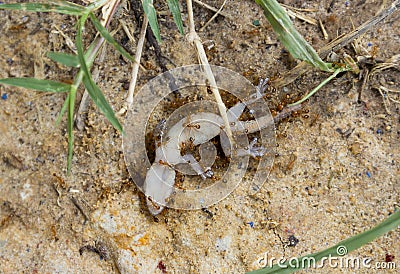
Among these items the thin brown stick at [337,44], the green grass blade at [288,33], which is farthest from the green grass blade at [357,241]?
the thin brown stick at [337,44]

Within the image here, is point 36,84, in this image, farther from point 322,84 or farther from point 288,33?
point 322,84

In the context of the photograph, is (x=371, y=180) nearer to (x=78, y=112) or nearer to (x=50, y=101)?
(x=78, y=112)

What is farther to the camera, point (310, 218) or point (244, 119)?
point (244, 119)

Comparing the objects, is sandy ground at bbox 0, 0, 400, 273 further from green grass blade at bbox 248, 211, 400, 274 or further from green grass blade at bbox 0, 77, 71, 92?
green grass blade at bbox 0, 77, 71, 92

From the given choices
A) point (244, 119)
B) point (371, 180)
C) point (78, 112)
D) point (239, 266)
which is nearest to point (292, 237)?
point (239, 266)

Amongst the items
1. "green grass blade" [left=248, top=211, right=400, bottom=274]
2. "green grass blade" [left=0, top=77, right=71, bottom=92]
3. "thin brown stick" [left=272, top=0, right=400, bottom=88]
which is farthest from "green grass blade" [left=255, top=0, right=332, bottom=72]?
"green grass blade" [left=0, top=77, right=71, bottom=92]

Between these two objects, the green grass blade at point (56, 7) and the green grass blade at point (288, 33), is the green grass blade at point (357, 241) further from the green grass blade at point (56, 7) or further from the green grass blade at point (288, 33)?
the green grass blade at point (56, 7)
